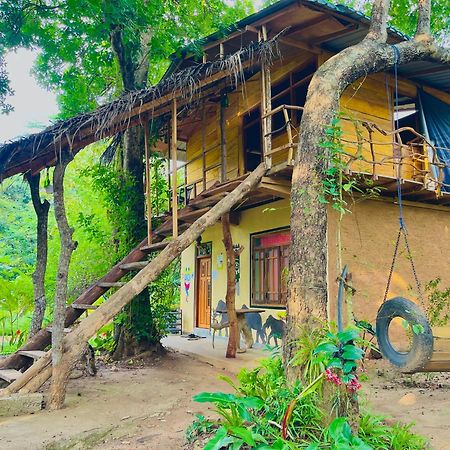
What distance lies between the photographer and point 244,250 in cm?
992

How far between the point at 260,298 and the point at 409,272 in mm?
3080

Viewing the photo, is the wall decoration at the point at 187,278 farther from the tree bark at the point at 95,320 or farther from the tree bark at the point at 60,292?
the tree bark at the point at 60,292

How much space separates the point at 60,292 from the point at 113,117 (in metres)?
2.36

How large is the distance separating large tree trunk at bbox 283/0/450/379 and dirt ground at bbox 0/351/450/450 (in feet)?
4.68

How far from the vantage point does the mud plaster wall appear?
24.9 ft

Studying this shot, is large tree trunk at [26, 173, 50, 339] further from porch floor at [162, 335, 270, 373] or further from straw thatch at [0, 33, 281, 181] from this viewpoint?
porch floor at [162, 335, 270, 373]

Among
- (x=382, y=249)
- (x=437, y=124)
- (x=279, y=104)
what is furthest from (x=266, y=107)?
(x=437, y=124)

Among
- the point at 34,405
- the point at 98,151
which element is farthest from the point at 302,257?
the point at 98,151

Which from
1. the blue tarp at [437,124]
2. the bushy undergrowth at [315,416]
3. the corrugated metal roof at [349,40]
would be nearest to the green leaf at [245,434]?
the bushy undergrowth at [315,416]

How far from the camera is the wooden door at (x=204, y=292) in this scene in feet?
37.7

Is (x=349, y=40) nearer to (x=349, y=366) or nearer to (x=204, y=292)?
(x=349, y=366)

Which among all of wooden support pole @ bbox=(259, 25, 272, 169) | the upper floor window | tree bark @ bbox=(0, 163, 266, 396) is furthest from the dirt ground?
the upper floor window

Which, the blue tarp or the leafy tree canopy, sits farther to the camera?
the blue tarp

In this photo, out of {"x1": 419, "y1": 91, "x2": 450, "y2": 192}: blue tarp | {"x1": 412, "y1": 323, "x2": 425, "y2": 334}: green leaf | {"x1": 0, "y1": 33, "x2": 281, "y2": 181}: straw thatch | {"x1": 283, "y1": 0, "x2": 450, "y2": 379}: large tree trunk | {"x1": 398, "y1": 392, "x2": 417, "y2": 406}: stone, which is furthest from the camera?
{"x1": 419, "y1": 91, "x2": 450, "y2": 192}: blue tarp
